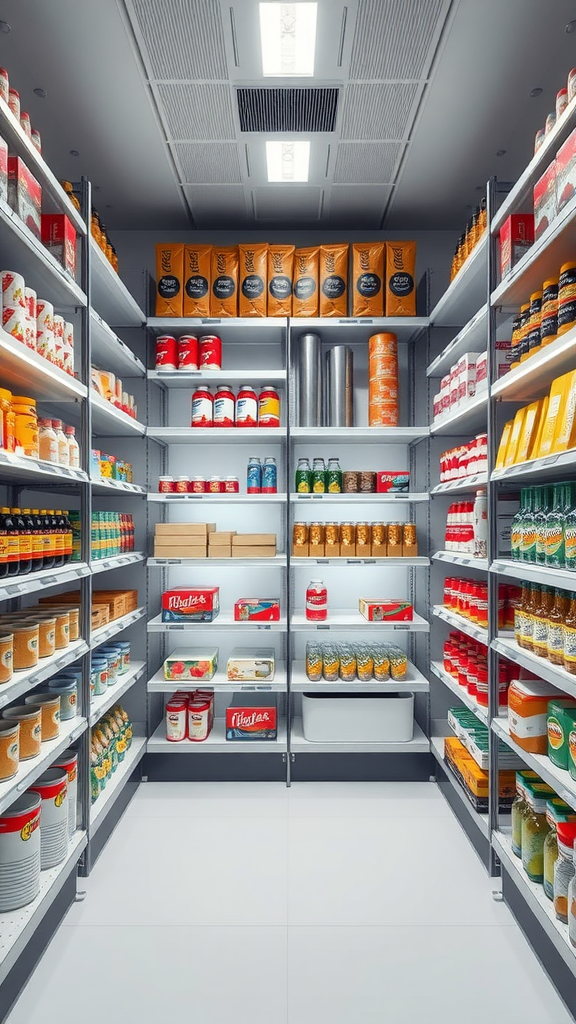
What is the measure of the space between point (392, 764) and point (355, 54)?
3.72m

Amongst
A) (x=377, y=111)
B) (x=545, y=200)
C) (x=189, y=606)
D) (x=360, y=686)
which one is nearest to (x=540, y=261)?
(x=545, y=200)

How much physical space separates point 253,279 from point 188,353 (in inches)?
24.8

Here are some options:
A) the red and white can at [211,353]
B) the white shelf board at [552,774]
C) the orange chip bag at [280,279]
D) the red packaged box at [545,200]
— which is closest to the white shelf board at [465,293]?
the red packaged box at [545,200]

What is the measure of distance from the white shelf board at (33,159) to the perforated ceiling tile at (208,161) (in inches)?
38.7

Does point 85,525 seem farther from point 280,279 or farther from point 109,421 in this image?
point 280,279

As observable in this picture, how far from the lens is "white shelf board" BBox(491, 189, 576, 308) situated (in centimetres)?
200

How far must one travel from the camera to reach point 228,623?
12.5ft

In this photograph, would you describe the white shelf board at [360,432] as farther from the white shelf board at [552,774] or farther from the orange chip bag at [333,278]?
the white shelf board at [552,774]

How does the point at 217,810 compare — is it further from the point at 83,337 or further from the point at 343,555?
the point at 83,337

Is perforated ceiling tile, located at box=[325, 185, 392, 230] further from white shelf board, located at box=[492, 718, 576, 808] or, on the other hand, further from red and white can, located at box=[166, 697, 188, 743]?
red and white can, located at box=[166, 697, 188, 743]

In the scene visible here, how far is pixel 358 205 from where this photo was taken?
13.1 feet

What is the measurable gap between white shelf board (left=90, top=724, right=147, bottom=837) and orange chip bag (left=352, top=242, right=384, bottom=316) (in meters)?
3.01

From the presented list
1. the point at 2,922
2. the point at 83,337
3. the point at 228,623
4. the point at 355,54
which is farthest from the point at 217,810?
the point at 355,54

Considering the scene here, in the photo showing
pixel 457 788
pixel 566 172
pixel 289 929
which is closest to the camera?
pixel 566 172
